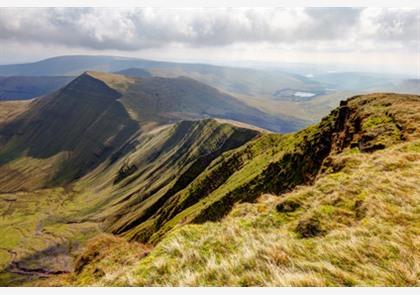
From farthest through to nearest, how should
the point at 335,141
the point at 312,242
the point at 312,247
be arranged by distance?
the point at 335,141, the point at 312,242, the point at 312,247

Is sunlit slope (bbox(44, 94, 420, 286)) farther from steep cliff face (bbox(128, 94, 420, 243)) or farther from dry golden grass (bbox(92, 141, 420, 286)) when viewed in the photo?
steep cliff face (bbox(128, 94, 420, 243))

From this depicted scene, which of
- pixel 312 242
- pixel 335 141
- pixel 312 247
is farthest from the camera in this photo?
pixel 335 141

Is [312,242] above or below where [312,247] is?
below

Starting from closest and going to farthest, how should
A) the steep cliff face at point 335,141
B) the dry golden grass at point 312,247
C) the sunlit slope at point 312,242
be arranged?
the dry golden grass at point 312,247 → the sunlit slope at point 312,242 → the steep cliff face at point 335,141

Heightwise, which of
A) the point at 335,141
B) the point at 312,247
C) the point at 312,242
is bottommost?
the point at 335,141

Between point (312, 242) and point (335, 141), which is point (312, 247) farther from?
point (335, 141)

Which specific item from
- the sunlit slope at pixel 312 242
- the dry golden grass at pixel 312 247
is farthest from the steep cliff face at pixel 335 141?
the dry golden grass at pixel 312 247

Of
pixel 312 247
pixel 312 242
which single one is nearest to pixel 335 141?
pixel 312 242

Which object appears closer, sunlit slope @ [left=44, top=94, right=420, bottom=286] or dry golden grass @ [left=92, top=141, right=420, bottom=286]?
dry golden grass @ [left=92, top=141, right=420, bottom=286]

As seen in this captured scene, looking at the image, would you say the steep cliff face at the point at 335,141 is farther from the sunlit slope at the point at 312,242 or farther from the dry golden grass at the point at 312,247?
the dry golden grass at the point at 312,247

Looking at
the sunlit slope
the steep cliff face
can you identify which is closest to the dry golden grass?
the sunlit slope

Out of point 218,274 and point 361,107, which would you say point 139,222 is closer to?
point 361,107
